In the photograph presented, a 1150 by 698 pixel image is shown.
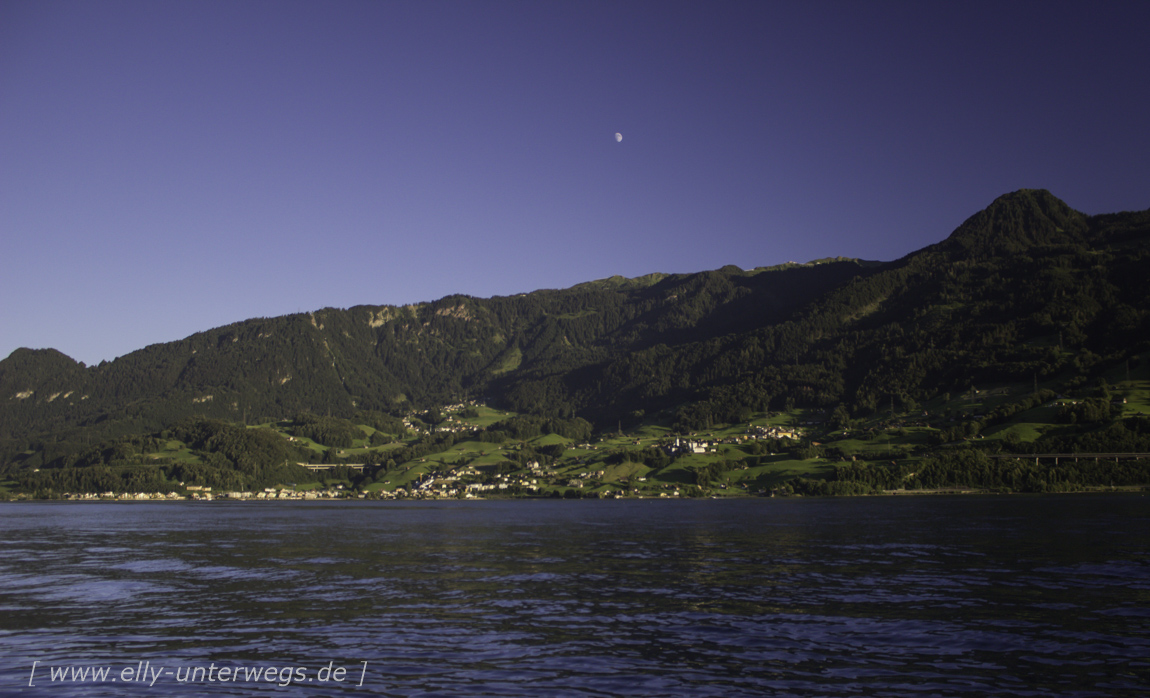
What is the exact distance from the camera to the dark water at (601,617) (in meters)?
22.1

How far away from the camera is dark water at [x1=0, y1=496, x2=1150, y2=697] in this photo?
72.5 feet

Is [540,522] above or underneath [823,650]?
underneath

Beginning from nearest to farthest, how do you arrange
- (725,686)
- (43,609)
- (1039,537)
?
(725,686) < (43,609) < (1039,537)

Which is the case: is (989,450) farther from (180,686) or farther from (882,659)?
(180,686)

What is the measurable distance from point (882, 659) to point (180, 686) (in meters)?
21.5

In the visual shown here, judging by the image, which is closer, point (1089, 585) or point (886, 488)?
point (1089, 585)

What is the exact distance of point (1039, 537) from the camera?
62094mm

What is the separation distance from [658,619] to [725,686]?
33.5 ft

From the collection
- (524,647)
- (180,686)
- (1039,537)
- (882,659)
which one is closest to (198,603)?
(180,686)

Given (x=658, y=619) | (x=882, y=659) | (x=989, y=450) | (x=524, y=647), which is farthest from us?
(x=989, y=450)

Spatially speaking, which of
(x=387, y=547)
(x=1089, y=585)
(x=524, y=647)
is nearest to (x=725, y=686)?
(x=524, y=647)

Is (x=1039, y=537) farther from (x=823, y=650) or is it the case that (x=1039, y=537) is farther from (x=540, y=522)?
(x=540, y=522)

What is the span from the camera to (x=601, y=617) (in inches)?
1255

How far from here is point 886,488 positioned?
156 metres
